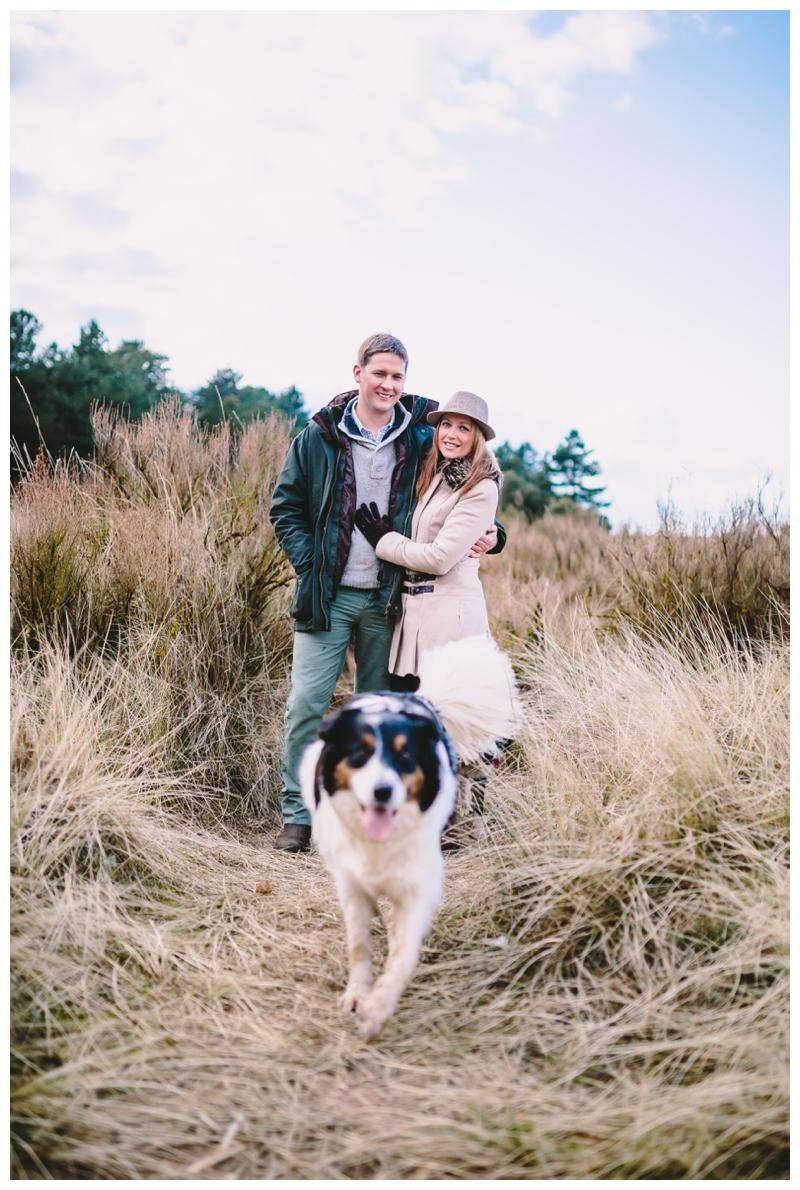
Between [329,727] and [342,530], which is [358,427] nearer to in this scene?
[342,530]

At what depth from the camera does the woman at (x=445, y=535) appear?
12.1 ft

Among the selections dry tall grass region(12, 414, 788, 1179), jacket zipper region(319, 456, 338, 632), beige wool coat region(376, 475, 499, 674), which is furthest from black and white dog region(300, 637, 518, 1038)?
jacket zipper region(319, 456, 338, 632)

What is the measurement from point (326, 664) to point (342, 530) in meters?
0.67

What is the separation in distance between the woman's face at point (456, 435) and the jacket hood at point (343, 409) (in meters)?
0.36

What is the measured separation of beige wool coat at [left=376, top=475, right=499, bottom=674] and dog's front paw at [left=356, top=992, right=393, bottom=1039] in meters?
1.57

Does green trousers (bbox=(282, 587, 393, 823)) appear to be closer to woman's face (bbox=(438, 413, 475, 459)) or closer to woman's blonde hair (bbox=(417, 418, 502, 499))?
woman's blonde hair (bbox=(417, 418, 502, 499))

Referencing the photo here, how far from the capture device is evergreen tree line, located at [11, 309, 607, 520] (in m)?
7.58

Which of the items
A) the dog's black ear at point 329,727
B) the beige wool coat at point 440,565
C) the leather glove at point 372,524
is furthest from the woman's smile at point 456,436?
the dog's black ear at point 329,727

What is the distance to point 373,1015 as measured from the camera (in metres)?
2.52

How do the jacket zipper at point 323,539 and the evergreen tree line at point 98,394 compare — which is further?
the evergreen tree line at point 98,394

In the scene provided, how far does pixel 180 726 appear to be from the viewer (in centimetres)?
427

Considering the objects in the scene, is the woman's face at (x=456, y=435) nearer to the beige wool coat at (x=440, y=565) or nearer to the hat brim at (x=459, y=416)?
the hat brim at (x=459, y=416)

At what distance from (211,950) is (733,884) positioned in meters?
1.84
